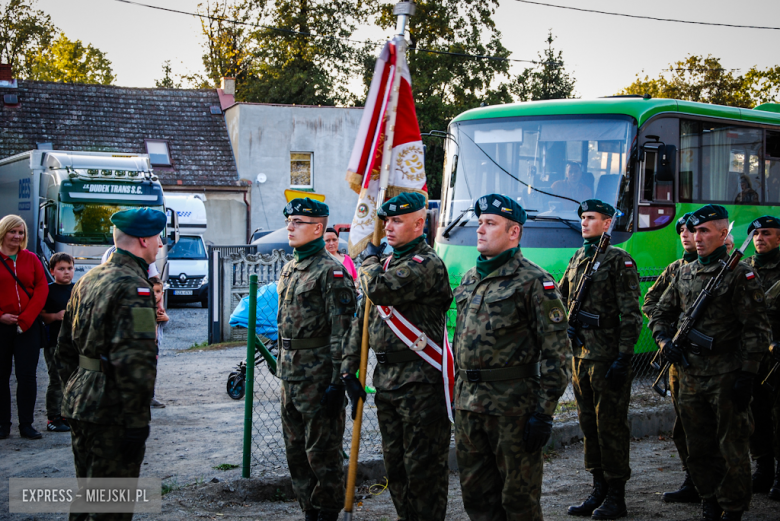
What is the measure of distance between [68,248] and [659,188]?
499 inches

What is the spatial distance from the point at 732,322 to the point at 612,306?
32.4 inches

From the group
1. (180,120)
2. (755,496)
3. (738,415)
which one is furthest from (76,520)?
(180,120)

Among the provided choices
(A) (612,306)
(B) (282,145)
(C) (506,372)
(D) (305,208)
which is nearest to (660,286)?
(A) (612,306)

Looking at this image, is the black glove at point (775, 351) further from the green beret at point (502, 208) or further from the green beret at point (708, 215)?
the green beret at point (502, 208)

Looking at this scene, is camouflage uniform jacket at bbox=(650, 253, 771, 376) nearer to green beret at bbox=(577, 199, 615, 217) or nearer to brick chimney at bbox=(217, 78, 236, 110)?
green beret at bbox=(577, 199, 615, 217)

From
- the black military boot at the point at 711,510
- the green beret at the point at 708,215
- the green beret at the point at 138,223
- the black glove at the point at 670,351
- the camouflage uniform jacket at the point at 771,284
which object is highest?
the green beret at the point at 708,215

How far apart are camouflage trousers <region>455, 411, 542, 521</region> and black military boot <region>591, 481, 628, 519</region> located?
1.54m

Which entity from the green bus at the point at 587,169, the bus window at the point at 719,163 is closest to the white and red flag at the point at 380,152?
the green bus at the point at 587,169

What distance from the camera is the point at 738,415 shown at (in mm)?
5090

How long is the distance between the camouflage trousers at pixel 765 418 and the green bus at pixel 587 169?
3287 millimetres

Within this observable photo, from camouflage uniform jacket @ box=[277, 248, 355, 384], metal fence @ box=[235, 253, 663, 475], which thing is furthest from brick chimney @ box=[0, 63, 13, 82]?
camouflage uniform jacket @ box=[277, 248, 355, 384]

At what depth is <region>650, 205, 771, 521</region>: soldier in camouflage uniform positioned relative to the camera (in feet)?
16.5

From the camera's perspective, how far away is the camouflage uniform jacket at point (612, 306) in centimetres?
543

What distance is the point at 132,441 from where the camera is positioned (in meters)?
4.05
